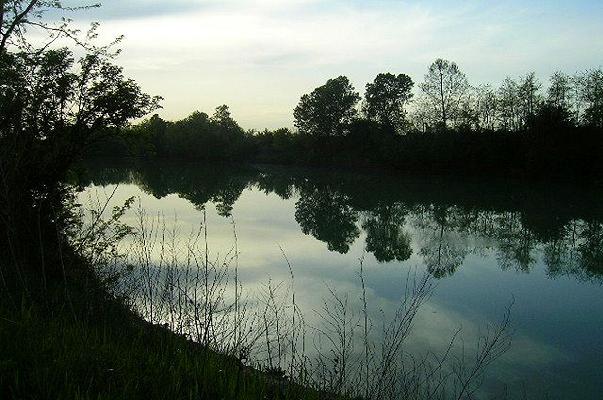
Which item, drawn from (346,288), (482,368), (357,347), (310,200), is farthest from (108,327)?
(310,200)

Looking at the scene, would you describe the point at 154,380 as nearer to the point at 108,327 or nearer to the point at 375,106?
the point at 108,327

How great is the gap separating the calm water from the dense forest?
4.97 metres

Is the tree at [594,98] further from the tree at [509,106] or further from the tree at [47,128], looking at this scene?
the tree at [47,128]

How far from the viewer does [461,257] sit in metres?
15.0

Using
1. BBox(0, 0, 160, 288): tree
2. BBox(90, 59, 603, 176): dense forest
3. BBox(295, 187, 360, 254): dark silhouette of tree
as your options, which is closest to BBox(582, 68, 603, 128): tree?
BBox(90, 59, 603, 176): dense forest

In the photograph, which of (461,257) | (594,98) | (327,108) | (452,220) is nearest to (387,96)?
(327,108)

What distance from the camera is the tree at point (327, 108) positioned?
235 ft

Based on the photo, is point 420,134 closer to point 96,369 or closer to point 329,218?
point 329,218

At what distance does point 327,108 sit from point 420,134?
24.2 metres

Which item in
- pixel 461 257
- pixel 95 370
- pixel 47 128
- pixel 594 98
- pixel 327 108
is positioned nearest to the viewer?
pixel 95 370

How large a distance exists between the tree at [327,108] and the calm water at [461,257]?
3982 cm

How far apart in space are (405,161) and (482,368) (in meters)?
45.9

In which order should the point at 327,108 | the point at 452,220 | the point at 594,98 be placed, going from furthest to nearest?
the point at 327,108 → the point at 594,98 → the point at 452,220

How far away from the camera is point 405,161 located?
169 feet
